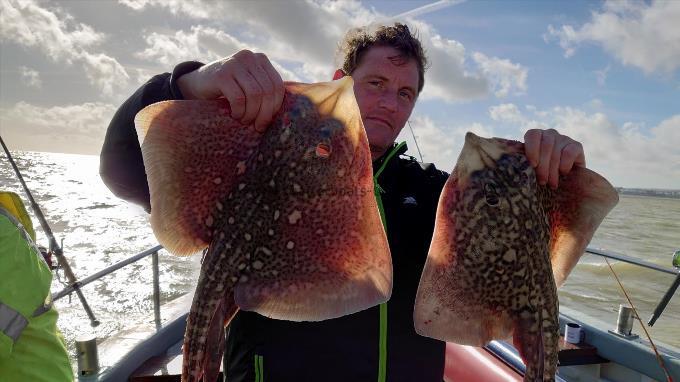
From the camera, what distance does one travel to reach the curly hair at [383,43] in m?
2.78

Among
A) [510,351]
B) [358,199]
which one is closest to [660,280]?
[510,351]

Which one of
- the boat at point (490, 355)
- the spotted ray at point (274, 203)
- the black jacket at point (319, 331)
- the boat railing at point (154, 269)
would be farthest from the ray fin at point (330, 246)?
the boat railing at point (154, 269)

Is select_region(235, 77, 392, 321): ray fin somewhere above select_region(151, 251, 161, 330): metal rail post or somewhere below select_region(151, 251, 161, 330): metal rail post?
above

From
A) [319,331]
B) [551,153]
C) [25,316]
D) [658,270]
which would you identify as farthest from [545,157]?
[658,270]

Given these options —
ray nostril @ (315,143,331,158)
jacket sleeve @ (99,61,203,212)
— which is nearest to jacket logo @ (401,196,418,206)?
ray nostril @ (315,143,331,158)

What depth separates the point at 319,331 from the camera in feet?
7.13

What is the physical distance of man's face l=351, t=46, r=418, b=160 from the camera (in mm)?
2693

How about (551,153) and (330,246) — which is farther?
(551,153)

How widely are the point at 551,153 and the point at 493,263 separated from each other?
51 cm

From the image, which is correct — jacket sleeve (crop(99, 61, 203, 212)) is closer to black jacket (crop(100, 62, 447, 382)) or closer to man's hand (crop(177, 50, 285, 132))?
black jacket (crop(100, 62, 447, 382))

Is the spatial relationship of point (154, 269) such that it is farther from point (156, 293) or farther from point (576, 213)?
point (576, 213)

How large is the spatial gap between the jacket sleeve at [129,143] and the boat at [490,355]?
197cm

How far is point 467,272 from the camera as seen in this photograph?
175 cm

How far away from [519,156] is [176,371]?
4.09 metres
